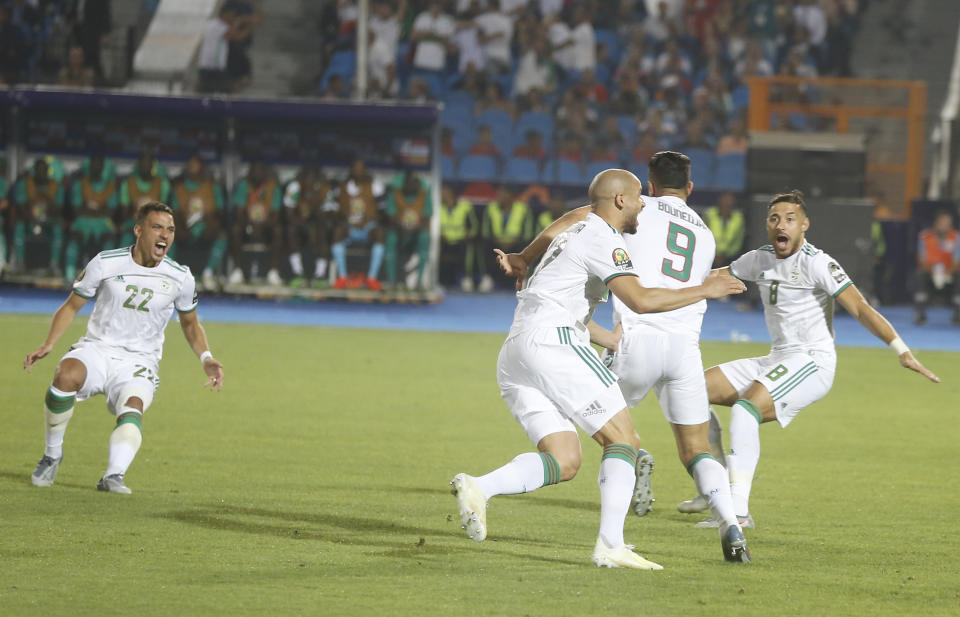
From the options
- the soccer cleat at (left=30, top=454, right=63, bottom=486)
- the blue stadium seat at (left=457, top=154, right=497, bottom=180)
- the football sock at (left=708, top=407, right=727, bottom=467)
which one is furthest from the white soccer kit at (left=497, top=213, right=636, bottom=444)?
the blue stadium seat at (left=457, top=154, right=497, bottom=180)

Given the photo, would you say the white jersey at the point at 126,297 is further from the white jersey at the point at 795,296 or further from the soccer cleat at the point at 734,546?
the soccer cleat at the point at 734,546

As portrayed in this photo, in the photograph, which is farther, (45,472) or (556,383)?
(45,472)

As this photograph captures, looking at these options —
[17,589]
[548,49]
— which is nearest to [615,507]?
[17,589]

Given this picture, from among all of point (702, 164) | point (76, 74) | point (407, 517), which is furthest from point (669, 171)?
point (702, 164)

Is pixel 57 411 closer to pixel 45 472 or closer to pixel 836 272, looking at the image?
pixel 45 472

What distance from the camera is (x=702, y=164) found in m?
24.3

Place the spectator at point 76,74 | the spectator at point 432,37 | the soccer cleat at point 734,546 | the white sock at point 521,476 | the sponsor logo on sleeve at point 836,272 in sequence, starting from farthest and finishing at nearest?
the spectator at point 432,37 < the spectator at point 76,74 < the sponsor logo on sleeve at point 836,272 < the soccer cleat at point 734,546 < the white sock at point 521,476

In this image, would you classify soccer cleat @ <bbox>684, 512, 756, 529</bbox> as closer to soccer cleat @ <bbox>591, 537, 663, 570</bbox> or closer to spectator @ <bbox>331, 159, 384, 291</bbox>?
soccer cleat @ <bbox>591, 537, 663, 570</bbox>

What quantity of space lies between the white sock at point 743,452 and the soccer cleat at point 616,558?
1132mm

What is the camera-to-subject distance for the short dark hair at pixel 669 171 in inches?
274

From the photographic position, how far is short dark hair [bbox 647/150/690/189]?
6.96m

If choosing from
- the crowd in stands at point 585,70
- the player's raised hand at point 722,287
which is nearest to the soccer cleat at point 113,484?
the player's raised hand at point 722,287

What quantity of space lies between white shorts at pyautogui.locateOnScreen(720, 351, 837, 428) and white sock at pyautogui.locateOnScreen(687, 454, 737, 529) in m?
1.06

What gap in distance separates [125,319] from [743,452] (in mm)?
3518
